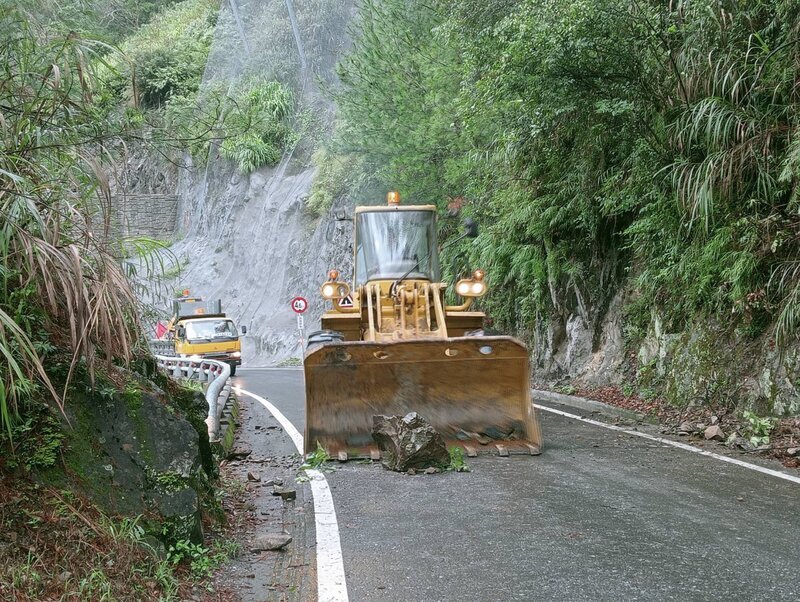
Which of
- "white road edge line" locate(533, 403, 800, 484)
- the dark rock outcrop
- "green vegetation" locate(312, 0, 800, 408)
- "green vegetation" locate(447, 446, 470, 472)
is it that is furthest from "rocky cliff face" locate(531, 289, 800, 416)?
the dark rock outcrop

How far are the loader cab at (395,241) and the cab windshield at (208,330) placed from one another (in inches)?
567

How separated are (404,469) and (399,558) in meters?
→ 2.51

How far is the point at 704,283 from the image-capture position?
34.6 ft

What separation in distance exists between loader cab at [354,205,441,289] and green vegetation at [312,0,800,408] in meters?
3.13

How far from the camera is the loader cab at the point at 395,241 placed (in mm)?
10688

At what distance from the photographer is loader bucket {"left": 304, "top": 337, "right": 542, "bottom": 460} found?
26.4ft

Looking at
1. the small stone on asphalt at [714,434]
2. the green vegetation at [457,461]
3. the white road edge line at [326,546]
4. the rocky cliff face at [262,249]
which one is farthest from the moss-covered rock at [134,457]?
the rocky cliff face at [262,249]

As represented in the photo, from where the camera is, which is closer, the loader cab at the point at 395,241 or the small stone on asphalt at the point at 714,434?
the small stone on asphalt at the point at 714,434

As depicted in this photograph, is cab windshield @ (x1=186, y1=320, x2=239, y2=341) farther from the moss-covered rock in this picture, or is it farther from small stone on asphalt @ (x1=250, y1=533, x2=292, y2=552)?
the moss-covered rock

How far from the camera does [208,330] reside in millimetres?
24406

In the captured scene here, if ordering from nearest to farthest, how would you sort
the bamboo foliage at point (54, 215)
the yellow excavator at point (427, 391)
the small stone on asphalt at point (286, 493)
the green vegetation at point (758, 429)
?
1. the bamboo foliage at point (54, 215)
2. the small stone on asphalt at point (286, 493)
3. the yellow excavator at point (427, 391)
4. the green vegetation at point (758, 429)

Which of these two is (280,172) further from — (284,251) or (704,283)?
(704,283)

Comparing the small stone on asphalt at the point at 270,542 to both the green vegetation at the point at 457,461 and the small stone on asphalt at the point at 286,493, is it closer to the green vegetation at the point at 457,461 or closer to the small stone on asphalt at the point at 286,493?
the small stone on asphalt at the point at 286,493

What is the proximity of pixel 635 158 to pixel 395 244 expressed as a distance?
14.5 ft
